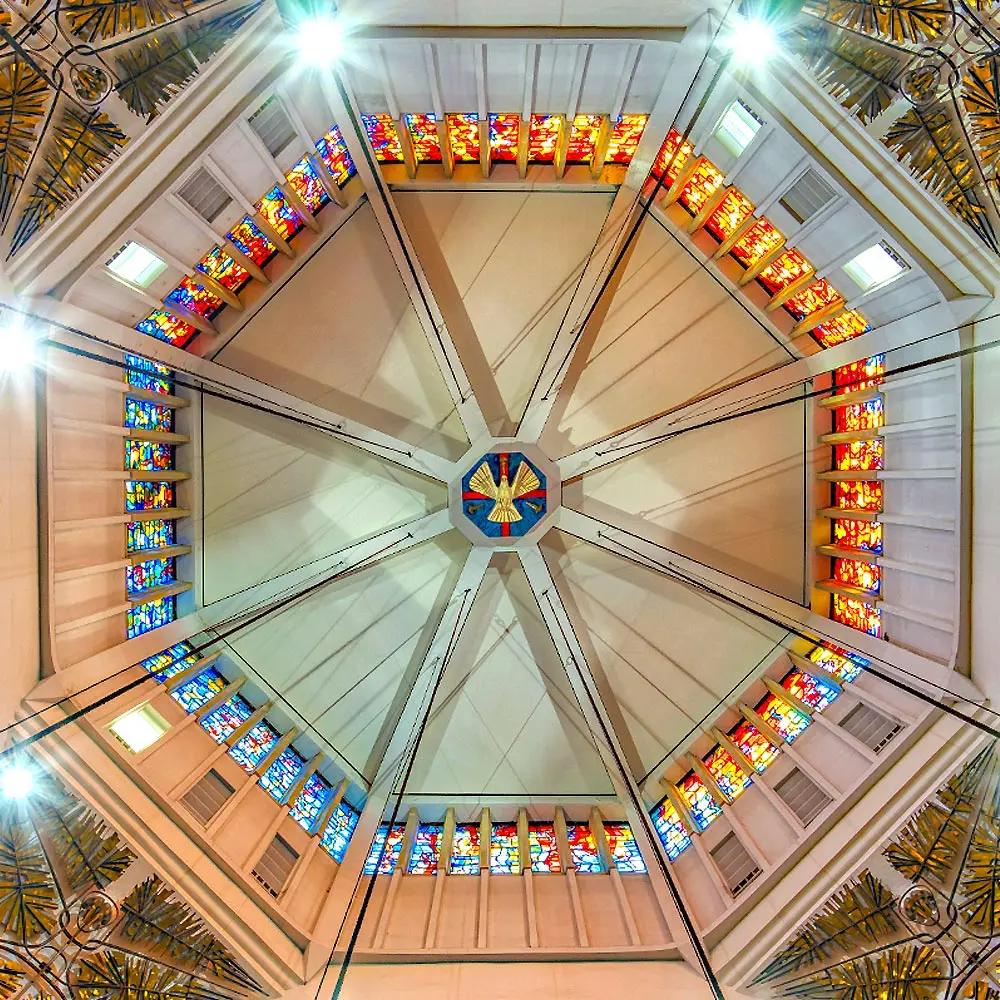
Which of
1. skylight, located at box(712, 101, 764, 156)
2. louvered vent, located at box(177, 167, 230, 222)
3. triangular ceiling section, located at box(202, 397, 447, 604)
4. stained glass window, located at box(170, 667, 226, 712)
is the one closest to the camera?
louvered vent, located at box(177, 167, 230, 222)

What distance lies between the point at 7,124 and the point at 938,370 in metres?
9.57

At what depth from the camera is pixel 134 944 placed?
741cm

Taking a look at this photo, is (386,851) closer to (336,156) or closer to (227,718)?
(227,718)

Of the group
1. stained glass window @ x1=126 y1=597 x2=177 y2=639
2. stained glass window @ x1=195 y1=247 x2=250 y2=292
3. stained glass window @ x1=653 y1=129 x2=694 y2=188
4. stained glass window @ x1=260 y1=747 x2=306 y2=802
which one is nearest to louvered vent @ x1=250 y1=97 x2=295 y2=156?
stained glass window @ x1=195 y1=247 x2=250 y2=292

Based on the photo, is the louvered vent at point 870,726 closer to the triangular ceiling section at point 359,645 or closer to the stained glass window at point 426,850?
the triangular ceiling section at point 359,645

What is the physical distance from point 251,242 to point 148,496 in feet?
12.8

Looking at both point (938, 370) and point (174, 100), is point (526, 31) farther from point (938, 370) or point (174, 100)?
point (938, 370)

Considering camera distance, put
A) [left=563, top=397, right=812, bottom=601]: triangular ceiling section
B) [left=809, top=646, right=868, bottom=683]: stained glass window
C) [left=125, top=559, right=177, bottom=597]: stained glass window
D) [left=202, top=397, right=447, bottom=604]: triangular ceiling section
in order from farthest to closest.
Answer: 1. [left=563, top=397, right=812, bottom=601]: triangular ceiling section
2. [left=202, top=397, right=447, bottom=604]: triangular ceiling section
3. [left=809, top=646, right=868, bottom=683]: stained glass window
4. [left=125, top=559, right=177, bottom=597]: stained glass window

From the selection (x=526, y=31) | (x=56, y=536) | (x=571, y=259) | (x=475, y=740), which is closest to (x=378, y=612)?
(x=475, y=740)

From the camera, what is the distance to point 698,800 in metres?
10.3

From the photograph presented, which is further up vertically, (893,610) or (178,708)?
(178,708)

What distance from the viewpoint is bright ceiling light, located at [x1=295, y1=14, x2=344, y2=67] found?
6363 millimetres

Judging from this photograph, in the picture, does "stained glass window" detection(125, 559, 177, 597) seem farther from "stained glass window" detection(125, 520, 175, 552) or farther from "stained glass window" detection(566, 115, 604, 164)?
"stained glass window" detection(566, 115, 604, 164)

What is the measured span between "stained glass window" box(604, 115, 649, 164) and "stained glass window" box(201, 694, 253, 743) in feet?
32.4
